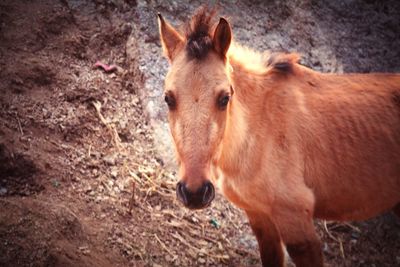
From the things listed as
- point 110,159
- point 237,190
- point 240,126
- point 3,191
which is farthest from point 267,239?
point 3,191

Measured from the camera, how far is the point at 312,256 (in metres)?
3.28

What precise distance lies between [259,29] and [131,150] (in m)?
2.55

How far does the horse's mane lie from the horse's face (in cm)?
7

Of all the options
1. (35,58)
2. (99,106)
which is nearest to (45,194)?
(99,106)

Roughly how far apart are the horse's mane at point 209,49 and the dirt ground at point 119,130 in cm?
179

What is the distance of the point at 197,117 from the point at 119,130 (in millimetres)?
2478

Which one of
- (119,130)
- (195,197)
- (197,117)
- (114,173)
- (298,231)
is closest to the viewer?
(195,197)

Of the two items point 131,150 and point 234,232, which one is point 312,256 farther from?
point 131,150

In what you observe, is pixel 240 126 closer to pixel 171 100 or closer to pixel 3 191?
pixel 171 100

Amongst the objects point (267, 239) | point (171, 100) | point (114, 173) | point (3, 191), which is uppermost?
point (171, 100)

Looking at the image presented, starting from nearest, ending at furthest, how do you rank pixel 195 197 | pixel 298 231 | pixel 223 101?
pixel 195 197, pixel 223 101, pixel 298 231

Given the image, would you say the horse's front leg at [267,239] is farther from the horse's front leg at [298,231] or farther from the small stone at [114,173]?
the small stone at [114,173]

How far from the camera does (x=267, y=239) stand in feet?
12.4

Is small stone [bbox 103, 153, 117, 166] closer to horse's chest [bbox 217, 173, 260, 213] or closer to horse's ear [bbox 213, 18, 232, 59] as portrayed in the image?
horse's chest [bbox 217, 173, 260, 213]
